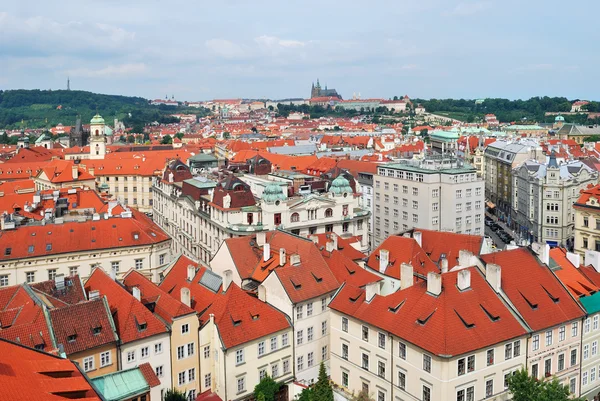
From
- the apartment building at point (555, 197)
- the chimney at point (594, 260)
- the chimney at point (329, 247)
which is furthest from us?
the apartment building at point (555, 197)

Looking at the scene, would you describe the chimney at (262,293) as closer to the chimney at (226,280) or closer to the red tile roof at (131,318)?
the chimney at (226,280)

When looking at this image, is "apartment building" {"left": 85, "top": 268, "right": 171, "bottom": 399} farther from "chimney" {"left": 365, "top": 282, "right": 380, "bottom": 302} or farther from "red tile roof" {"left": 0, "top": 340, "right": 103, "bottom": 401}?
"chimney" {"left": 365, "top": 282, "right": 380, "bottom": 302}

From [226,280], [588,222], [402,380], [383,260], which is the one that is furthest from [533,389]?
[588,222]

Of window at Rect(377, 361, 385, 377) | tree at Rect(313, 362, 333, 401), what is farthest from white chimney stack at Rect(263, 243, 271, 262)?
tree at Rect(313, 362, 333, 401)

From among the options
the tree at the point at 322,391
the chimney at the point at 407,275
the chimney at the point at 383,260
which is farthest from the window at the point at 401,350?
the chimney at the point at 383,260

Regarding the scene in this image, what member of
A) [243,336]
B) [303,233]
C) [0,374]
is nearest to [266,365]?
[243,336]

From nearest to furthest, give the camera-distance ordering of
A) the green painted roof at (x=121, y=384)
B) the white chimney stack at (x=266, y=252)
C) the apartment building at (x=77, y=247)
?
the green painted roof at (x=121, y=384) < the white chimney stack at (x=266, y=252) < the apartment building at (x=77, y=247)

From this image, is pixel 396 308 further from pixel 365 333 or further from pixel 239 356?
pixel 239 356
